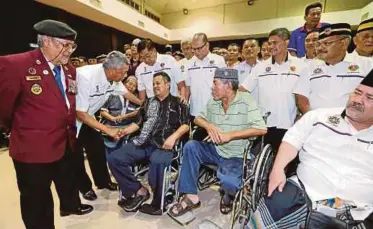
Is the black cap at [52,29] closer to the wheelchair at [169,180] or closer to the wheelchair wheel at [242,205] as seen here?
the wheelchair at [169,180]

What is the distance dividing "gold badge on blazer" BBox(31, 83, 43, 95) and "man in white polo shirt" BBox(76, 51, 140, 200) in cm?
55

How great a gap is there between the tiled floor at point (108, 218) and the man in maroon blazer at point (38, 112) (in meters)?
0.44

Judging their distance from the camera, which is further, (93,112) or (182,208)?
(93,112)

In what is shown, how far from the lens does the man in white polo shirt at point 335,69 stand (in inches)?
65.7

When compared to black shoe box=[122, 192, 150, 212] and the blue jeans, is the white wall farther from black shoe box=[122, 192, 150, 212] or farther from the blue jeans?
black shoe box=[122, 192, 150, 212]

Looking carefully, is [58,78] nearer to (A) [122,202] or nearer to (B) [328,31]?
(A) [122,202]

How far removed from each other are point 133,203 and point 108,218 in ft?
0.78

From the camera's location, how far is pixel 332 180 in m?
1.21

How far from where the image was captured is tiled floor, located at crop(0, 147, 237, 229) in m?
1.85

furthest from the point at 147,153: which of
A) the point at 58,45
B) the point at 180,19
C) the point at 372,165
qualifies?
the point at 180,19

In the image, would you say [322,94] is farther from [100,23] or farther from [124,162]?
[100,23]

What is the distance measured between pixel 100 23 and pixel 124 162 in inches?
255

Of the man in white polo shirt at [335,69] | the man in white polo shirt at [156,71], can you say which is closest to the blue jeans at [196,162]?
the man in white polo shirt at [335,69]

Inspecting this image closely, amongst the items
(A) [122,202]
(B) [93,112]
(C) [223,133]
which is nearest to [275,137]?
(C) [223,133]
